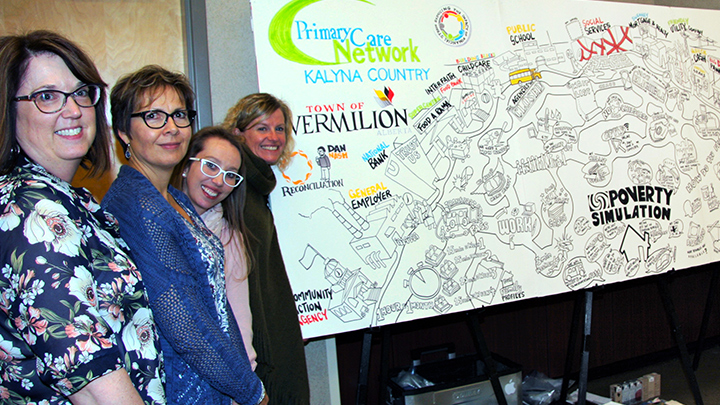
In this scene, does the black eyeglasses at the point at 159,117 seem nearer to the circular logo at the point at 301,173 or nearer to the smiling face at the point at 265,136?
the smiling face at the point at 265,136

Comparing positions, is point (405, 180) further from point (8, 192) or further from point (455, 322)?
point (8, 192)

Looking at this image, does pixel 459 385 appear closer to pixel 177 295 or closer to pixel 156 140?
pixel 177 295

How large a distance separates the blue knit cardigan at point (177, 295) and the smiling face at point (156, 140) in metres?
0.05

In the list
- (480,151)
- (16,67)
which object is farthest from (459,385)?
(16,67)

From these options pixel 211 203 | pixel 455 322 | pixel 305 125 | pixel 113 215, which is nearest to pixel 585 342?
pixel 455 322

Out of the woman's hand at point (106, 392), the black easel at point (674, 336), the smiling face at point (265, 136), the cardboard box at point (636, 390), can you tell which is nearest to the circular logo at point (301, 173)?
the smiling face at point (265, 136)

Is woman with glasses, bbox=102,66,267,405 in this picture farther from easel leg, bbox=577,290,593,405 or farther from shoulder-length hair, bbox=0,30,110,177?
easel leg, bbox=577,290,593,405

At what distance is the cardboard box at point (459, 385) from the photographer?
212cm

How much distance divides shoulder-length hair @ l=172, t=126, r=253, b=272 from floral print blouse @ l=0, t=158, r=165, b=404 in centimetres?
57

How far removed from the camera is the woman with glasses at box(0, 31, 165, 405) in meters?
0.70

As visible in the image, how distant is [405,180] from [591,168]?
103 cm

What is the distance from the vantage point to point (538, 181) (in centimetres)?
226

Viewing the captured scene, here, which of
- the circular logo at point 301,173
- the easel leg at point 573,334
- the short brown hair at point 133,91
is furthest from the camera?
the easel leg at point 573,334

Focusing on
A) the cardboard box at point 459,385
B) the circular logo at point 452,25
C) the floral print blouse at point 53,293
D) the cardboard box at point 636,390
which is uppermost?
the circular logo at point 452,25
